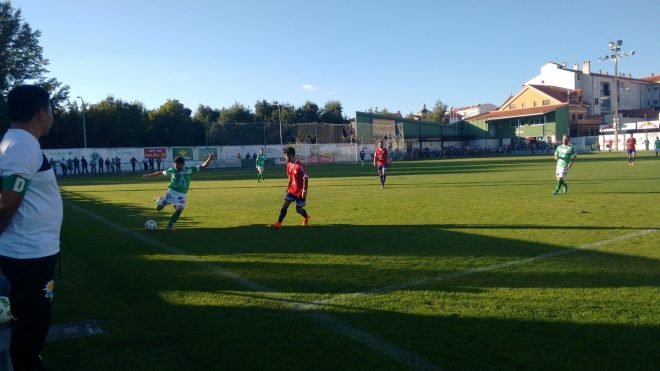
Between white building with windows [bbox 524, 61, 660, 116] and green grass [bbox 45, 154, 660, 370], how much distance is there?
86.0 metres

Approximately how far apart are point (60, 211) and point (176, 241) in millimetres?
6302

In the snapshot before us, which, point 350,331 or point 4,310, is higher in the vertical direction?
point 4,310

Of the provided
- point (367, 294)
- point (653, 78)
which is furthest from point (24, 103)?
point (653, 78)

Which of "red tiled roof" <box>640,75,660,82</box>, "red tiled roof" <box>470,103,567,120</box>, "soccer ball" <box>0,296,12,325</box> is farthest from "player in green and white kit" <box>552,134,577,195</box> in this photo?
"red tiled roof" <box>640,75,660,82</box>

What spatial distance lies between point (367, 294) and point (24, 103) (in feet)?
13.0

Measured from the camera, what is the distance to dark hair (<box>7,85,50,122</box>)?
318 cm

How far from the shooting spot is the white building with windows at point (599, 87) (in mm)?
86750

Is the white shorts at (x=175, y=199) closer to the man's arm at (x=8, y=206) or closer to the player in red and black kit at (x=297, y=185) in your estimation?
the player in red and black kit at (x=297, y=185)

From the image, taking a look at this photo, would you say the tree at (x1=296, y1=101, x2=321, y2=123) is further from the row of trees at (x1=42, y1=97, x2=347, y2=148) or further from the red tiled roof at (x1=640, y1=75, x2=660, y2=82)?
the red tiled roof at (x1=640, y1=75, x2=660, y2=82)

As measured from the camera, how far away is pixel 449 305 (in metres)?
5.25

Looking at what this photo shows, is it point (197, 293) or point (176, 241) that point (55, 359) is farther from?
point (176, 241)

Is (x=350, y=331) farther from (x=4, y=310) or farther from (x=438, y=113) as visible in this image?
(x=438, y=113)

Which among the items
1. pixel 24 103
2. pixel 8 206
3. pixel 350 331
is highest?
pixel 24 103

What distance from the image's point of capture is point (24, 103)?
10.5ft
